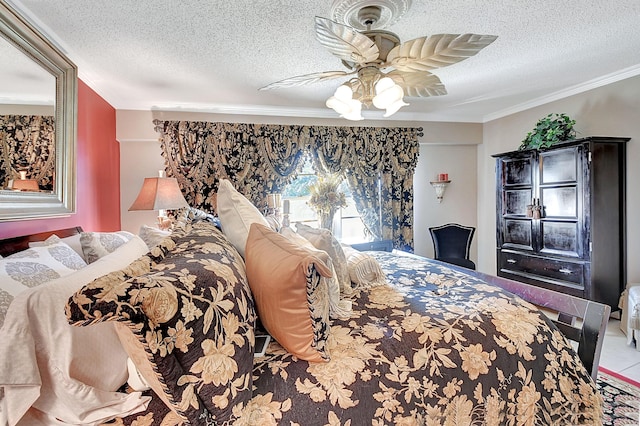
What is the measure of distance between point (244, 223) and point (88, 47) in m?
1.99

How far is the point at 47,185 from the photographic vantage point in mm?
2068

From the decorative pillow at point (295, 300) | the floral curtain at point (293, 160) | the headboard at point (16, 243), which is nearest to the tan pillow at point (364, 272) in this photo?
the decorative pillow at point (295, 300)

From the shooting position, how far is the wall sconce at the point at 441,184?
464 centimetres

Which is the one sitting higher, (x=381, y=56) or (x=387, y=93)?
(x=381, y=56)

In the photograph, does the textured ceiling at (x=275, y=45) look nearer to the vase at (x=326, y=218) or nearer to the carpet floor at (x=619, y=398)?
the vase at (x=326, y=218)

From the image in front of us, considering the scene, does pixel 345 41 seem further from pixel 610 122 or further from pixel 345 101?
pixel 610 122

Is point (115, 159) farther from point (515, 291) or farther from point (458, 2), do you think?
point (515, 291)

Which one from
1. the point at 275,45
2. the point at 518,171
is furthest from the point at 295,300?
the point at 518,171

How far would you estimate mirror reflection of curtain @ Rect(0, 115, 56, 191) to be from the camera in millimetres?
1679

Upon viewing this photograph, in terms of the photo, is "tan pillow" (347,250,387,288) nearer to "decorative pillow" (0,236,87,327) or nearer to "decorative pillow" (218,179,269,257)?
"decorative pillow" (218,179,269,257)

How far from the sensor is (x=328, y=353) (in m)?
1.08

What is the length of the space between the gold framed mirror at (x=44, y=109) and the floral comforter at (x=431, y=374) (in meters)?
1.64

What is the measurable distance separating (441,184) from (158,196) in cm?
371

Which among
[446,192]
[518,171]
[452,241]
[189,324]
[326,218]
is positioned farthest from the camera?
[446,192]
